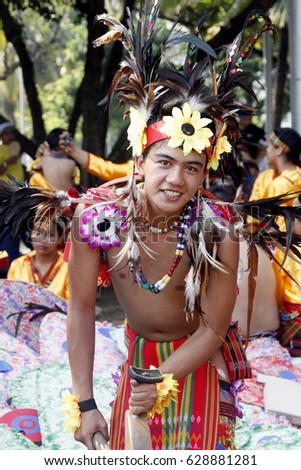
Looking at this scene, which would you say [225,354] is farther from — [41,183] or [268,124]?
[268,124]

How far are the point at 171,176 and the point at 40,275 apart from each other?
3.22 m

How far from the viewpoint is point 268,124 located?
1182 centimetres

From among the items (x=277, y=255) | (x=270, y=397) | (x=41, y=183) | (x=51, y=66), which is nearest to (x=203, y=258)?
(x=270, y=397)

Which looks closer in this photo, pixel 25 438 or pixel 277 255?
pixel 25 438

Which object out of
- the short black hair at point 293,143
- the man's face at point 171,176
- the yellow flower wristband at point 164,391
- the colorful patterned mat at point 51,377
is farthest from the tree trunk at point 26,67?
the yellow flower wristband at point 164,391

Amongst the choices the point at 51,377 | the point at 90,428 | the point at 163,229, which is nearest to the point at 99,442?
the point at 90,428

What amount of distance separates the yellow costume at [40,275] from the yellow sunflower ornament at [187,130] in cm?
307

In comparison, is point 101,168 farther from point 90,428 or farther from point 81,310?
point 90,428

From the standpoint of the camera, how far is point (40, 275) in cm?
539

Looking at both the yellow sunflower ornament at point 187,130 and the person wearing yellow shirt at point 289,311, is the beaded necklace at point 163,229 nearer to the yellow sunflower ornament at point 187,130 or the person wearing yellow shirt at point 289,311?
the yellow sunflower ornament at point 187,130

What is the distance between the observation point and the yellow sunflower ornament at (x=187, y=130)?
2.31 metres

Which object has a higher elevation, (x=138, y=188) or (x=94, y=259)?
(x=138, y=188)

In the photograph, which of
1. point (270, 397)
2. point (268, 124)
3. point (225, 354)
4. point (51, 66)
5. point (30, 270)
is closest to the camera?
point (225, 354)

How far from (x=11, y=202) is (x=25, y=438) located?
4.00 feet
